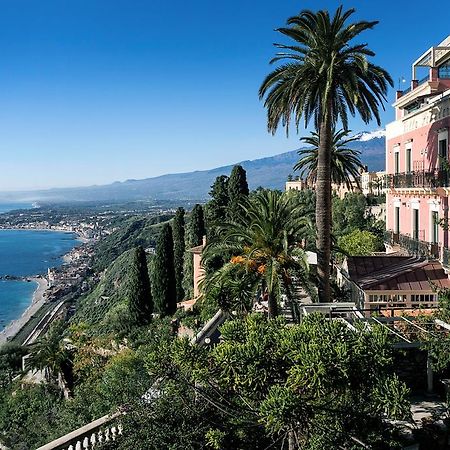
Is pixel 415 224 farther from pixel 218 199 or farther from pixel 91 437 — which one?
pixel 218 199

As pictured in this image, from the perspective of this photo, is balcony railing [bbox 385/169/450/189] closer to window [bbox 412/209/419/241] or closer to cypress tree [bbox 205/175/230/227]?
window [bbox 412/209/419/241]

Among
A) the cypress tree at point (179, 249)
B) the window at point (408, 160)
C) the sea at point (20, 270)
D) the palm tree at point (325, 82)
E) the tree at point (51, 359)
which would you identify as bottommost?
the sea at point (20, 270)

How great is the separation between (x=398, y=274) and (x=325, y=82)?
606 cm

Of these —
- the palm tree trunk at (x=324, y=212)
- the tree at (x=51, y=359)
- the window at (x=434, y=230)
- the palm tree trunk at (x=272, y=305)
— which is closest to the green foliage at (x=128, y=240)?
the tree at (x=51, y=359)

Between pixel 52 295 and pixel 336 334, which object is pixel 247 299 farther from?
pixel 52 295

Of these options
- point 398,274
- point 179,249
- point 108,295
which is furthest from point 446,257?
point 108,295

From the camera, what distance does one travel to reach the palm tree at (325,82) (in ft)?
46.4

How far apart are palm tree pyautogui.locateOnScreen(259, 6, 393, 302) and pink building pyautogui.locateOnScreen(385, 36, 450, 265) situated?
2.35m

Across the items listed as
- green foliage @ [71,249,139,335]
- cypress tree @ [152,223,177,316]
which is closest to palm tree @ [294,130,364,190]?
cypress tree @ [152,223,177,316]

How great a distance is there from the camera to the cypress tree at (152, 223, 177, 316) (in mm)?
28938

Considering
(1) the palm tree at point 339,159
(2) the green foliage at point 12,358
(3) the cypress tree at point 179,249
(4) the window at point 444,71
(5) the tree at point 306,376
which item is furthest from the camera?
(3) the cypress tree at point 179,249

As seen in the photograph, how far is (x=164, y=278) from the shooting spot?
2911 centimetres

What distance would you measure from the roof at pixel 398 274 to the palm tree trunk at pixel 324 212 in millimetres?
1166

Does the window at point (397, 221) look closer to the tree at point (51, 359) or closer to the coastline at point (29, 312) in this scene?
the tree at point (51, 359)
